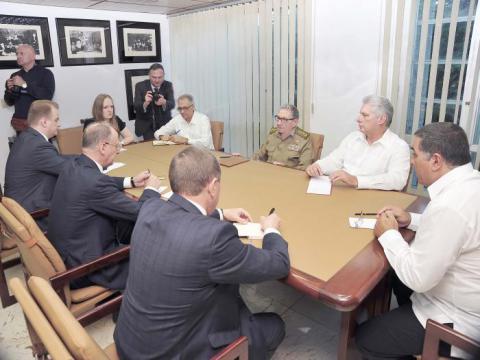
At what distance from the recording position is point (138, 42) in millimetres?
5195

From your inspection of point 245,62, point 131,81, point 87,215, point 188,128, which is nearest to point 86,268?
point 87,215

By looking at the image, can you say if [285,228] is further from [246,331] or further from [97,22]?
[97,22]

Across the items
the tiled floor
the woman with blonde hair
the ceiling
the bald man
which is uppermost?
the ceiling

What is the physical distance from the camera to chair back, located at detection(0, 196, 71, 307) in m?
1.50

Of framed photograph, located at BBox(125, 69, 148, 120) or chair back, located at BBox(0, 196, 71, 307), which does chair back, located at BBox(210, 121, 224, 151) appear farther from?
chair back, located at BBox(0, 196, 71, 307)

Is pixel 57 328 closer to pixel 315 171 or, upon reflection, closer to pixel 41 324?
pixel 41 324

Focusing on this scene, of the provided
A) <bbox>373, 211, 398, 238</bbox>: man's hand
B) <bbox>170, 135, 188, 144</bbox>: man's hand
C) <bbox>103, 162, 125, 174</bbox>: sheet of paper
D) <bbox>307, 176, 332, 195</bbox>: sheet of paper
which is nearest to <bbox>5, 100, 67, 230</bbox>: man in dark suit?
<bbox>103, 162, 125, 174</bbox>: sheet of paper

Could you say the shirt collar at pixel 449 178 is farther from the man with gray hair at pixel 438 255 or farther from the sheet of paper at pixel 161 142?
the sheet of paper at pixel 161 142

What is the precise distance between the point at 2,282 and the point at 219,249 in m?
1.95

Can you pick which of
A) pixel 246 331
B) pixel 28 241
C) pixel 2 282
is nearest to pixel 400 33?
pixel 246 331

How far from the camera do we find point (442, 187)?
1.33 meters

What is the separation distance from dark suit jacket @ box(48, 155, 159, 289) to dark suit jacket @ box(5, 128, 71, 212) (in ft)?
1.96

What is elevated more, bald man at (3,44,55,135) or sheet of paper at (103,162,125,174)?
Answer: bald man at (3,44,55,135)

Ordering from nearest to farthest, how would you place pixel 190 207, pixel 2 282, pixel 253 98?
pixel 190 207 → pixel 2 282 → pixel 253 98
